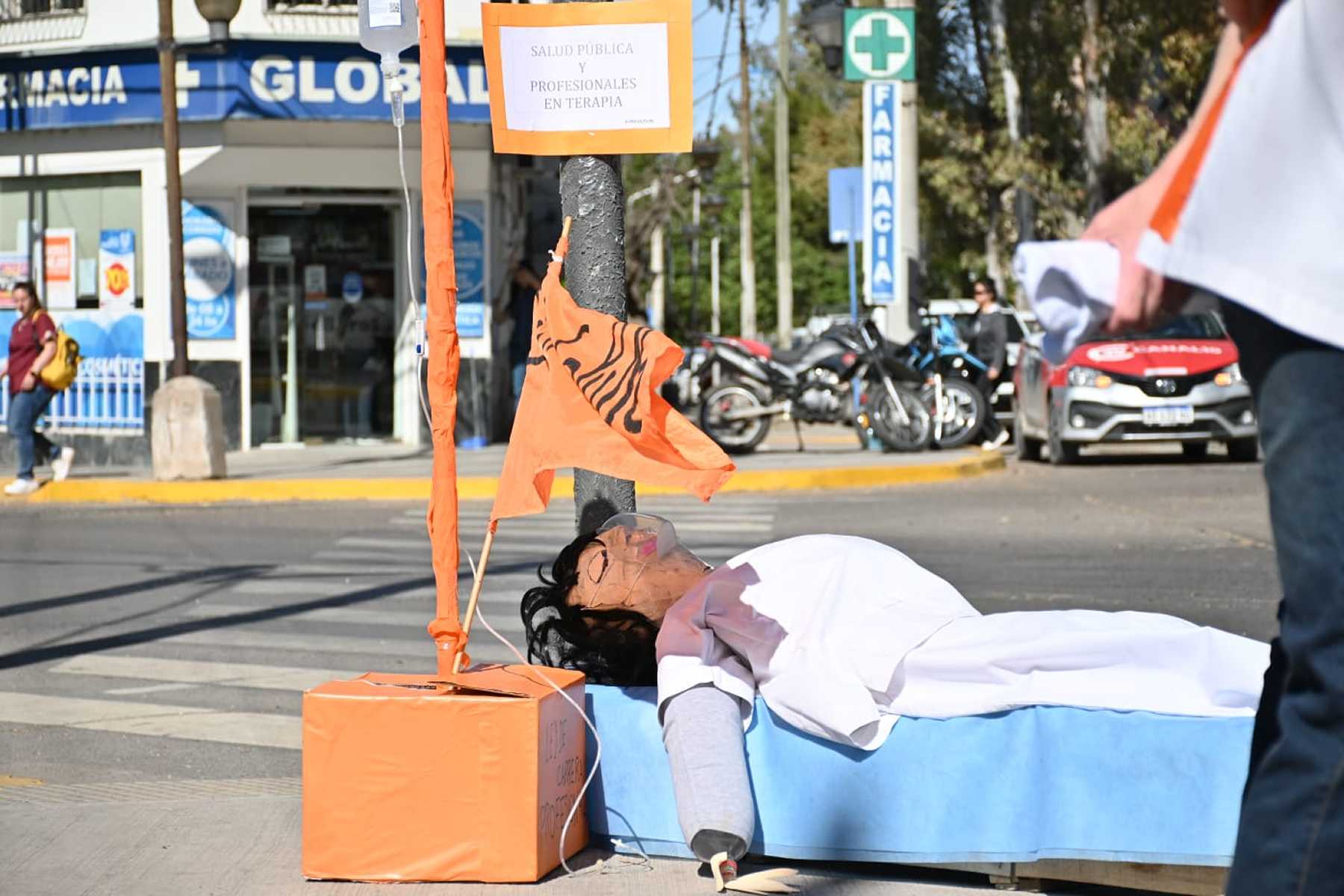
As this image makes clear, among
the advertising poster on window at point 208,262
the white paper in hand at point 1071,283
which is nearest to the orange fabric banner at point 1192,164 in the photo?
the white paper in hand at point 1071,283

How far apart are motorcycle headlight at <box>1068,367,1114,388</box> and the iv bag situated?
12.6 meters

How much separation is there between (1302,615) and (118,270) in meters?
17.8

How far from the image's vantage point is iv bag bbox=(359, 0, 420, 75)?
4.68m

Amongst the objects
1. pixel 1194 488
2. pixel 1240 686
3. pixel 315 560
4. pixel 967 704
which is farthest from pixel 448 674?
pixel 1194 488

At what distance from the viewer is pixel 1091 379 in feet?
54.3

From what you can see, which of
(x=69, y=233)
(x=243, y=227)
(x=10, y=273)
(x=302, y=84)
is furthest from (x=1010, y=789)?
(x=10, y=273)

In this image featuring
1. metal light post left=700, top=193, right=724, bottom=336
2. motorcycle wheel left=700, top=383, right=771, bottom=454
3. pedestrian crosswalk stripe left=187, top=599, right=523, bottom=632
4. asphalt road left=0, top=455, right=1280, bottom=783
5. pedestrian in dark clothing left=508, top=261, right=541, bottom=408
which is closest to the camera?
asphalt road left=0, top=455, right=1280, bottom=783

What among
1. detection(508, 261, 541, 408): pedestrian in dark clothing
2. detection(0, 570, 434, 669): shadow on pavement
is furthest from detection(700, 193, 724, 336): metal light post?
detection(0, 570, 434, 669): shadow on pavement

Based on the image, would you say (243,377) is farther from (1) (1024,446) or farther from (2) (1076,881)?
(2) (1076,881)

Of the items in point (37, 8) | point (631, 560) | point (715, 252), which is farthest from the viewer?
point (715, 252)

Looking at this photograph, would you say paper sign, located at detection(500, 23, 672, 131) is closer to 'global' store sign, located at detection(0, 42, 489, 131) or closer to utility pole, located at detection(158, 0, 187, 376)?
utility pole, located at detection(158, 0, 187, 376)

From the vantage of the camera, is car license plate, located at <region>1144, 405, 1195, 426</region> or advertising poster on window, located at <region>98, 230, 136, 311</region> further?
advertising poster on window, located at <region>98, 230, 136, 311</region>

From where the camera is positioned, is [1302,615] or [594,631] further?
[594,631]

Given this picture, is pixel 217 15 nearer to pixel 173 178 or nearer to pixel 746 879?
pixel 173 178
